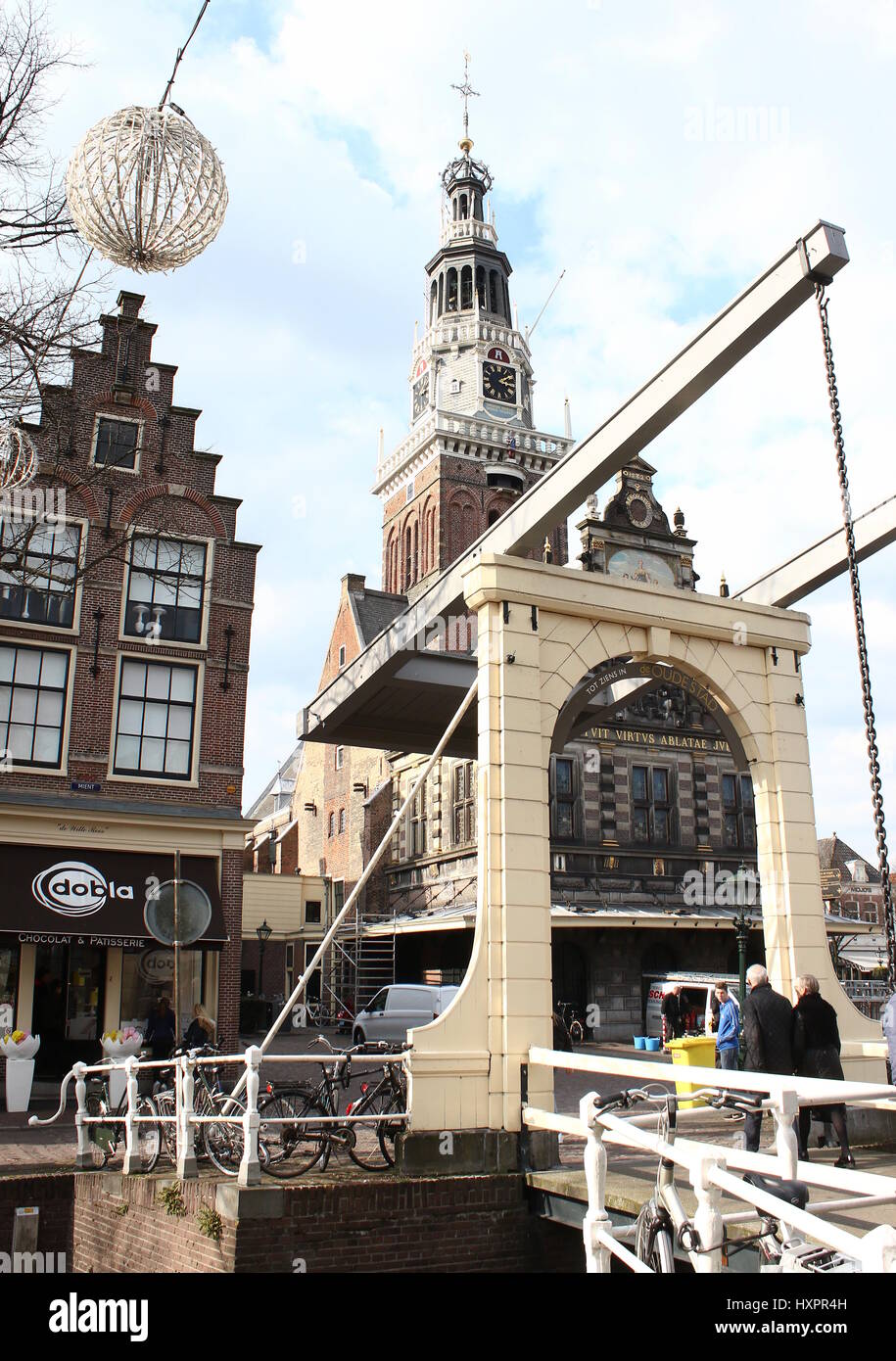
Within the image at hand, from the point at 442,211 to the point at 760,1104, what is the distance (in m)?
61.8

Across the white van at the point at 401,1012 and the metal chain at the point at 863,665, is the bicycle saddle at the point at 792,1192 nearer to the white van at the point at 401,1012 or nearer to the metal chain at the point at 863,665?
the metal chain at the point at 863,665

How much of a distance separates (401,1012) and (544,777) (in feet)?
50.4

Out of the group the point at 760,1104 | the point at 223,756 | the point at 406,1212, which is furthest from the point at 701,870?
the point at 760,1104

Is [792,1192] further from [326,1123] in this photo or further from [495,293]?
[495,293]

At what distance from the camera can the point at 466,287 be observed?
57.5 metres

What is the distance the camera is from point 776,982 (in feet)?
35.8

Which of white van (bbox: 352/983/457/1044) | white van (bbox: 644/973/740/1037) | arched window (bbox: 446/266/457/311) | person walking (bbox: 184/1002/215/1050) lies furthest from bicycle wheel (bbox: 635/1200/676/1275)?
arched window (bbox: 446/266/457/311)

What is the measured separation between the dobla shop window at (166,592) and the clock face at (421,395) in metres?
37.5

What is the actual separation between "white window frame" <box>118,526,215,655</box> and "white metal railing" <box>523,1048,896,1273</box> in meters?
14.7

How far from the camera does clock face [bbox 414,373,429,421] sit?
56969mm

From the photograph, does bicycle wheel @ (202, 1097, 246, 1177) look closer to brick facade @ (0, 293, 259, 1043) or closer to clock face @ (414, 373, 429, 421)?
brick facade @ (0, 293, 259, 1043)

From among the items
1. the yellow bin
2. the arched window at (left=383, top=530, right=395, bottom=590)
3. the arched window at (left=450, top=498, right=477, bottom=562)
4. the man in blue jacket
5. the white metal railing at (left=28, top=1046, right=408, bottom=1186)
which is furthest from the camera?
the arched window at (left=383, top=530, right=395, bottom=590)

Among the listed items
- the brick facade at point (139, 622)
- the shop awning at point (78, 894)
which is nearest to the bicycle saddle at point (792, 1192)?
the shop awning at point (78, 894)

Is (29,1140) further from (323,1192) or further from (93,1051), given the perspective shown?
(323,1192)
